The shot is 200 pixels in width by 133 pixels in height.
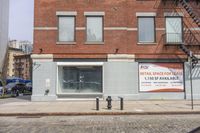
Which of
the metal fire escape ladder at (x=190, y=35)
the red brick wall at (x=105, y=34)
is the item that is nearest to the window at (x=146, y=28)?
the red brick wall at (x=105, y=34)

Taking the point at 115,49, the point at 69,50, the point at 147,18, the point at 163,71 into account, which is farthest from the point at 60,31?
Result: the point at 163,71

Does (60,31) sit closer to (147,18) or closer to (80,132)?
(147,18)

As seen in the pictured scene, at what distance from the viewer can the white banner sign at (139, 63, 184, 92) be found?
28344 mm

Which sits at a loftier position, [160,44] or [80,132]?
[160,44]

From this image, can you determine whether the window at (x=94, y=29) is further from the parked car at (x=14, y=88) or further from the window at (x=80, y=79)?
the parked car at (x=14, y=88)

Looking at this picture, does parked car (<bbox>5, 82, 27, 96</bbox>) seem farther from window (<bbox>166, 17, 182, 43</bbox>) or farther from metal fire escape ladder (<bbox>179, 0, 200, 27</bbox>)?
metal fire escape ladder (<bbox>179, 0, 200, 27</bbox>)

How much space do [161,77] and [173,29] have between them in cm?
449

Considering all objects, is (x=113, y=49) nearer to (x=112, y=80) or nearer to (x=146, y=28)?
(x=112, y=80)

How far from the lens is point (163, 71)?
2848cm

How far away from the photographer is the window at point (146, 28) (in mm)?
28812

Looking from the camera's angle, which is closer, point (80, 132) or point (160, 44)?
point (80, 132)

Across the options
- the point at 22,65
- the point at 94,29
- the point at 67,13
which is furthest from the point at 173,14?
the point at 22,65

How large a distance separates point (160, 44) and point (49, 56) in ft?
32.3

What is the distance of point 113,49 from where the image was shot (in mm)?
27938
